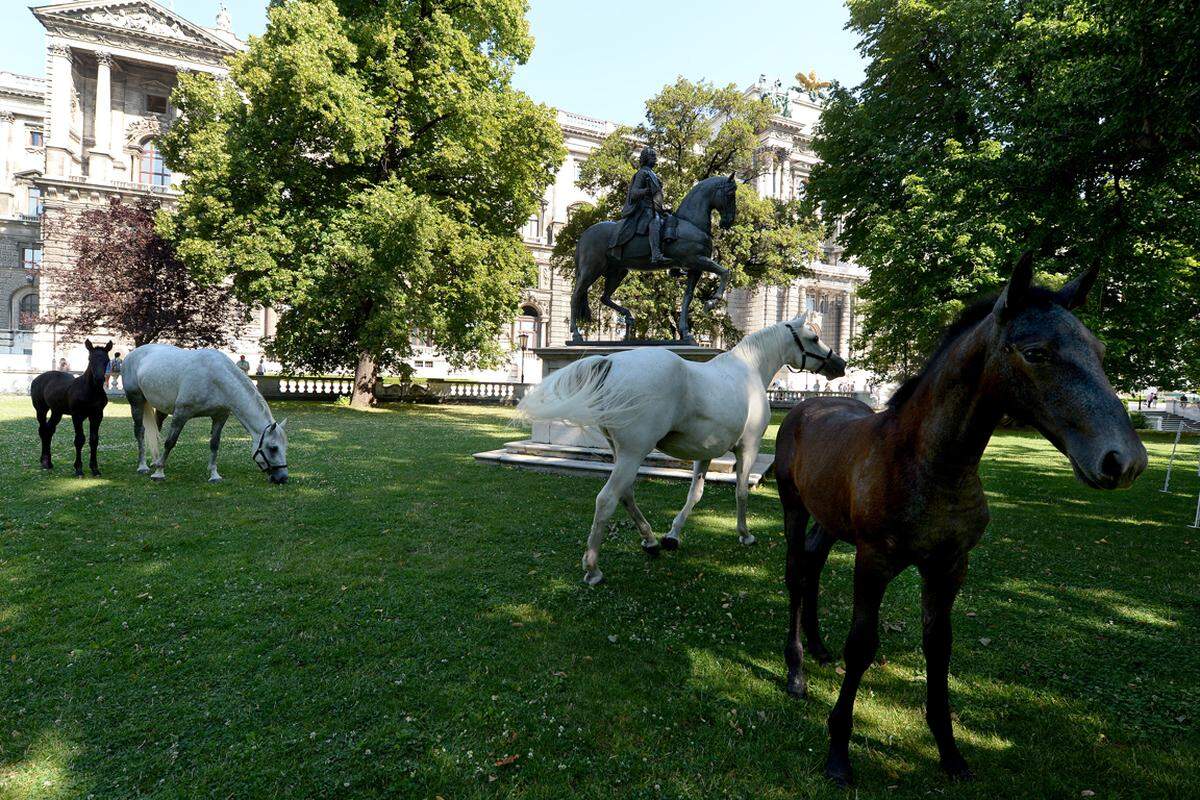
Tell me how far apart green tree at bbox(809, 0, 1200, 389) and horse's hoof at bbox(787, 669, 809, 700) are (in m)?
7.25

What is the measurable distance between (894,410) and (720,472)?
7.36 metres

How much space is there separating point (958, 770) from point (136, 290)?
34610 mm

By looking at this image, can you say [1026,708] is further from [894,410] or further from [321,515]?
[321,515]

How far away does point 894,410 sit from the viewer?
259 cm

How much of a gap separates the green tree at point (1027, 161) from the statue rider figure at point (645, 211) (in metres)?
5.14

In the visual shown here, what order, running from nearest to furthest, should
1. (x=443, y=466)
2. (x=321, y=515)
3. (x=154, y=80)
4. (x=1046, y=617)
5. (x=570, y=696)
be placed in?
(x=570, y=696)
(x=1046, y=617)
(x=321, y=515)
(x=443, y=466)
(x=154, y=80)

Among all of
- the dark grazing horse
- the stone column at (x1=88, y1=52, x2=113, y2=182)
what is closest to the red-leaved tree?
the stone column at (x1=88, y1=52, x2=113, y2=182)

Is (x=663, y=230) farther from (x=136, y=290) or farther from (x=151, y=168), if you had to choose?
(x=151, y=168)

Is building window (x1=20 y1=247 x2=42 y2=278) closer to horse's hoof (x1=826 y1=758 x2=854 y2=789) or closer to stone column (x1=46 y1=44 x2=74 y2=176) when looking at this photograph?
stone column (x1=46 y1=44 x2=74 y2=176)

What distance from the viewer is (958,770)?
2662 mm

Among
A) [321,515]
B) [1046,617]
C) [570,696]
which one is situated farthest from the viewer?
[321,515]

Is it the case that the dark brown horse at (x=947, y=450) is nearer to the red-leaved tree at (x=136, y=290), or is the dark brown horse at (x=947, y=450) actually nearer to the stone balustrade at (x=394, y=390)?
the stone balustrade at (x=394, y=390)

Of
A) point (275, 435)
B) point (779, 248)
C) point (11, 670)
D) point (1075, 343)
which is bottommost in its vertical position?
point (11, 670)

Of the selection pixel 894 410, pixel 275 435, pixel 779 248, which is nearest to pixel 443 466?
pixel 275 435
